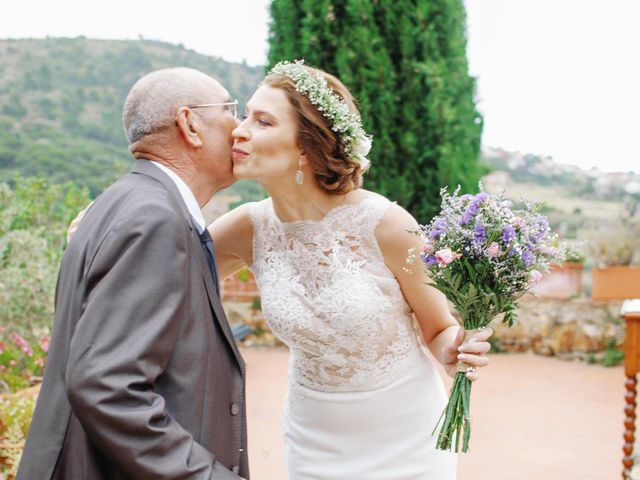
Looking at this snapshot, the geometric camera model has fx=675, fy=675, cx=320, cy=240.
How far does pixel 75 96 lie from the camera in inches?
490

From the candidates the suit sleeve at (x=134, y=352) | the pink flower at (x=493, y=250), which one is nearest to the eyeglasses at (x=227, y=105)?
the suit sleeve at (x=134, y=352)

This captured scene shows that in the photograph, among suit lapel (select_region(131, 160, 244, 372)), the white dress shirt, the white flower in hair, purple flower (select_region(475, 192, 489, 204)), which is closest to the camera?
suit lapel (select_region(131, 160, 244, 372))

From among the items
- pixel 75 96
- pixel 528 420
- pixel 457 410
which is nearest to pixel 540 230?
pixel 457 410

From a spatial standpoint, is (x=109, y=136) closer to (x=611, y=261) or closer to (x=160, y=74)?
(x=611, y=261)

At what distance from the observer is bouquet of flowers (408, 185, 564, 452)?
1.83m

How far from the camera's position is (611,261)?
8117 millimetres

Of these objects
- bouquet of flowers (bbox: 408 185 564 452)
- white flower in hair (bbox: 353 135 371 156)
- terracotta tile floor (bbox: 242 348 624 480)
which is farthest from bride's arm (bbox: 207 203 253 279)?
terracotta tile floor (bbox: 242 348 624 480)

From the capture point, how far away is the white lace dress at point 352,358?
7.92ft

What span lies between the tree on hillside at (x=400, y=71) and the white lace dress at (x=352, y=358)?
12.8 feet

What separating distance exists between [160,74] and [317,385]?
1.25m

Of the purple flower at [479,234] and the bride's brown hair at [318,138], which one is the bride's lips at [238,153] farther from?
the purple flower at [479,234]

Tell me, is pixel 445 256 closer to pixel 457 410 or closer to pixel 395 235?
pixel 457 410

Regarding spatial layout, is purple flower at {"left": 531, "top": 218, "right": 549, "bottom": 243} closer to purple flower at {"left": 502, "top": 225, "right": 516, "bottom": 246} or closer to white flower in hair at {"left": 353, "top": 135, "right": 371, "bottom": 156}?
purple flower at {"left": 502, "top": 225, "right": 516, "bottom": 246}

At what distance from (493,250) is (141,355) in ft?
Result: 3.12
